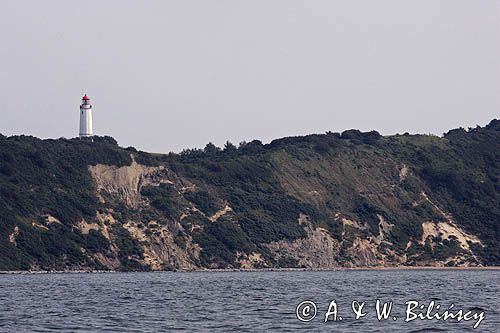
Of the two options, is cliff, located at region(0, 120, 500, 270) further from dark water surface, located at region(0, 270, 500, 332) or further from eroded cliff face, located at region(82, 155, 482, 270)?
dark water surface, located at region(0, 270, 500, 332)

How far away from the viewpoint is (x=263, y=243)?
133 meters

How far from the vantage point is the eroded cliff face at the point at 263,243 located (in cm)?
12544

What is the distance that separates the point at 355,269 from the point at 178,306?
7449cm

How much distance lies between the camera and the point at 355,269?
13150cm

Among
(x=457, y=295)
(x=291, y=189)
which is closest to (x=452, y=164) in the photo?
(x=291, y=189)

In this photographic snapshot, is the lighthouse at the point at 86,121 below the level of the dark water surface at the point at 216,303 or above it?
above

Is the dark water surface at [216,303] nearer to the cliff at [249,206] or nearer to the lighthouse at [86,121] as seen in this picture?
the cliff at [249,206]

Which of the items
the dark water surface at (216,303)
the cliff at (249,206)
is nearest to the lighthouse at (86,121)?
the cliff at (249,206)

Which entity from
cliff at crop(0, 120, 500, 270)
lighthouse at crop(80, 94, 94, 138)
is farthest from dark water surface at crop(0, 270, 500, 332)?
lighthouse at crop(80, 94, 94, 138)

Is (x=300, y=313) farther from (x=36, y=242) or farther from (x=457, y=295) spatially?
(x=36, y=242)

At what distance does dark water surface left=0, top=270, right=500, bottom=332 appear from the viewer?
47.0 meters

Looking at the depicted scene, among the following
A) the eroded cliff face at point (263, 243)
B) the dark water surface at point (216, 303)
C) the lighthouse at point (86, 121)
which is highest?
the lighthouse at point (86, 121)

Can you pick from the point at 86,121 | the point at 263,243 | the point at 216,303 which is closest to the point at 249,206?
the point at 263,243

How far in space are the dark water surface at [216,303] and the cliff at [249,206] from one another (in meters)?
28.1
